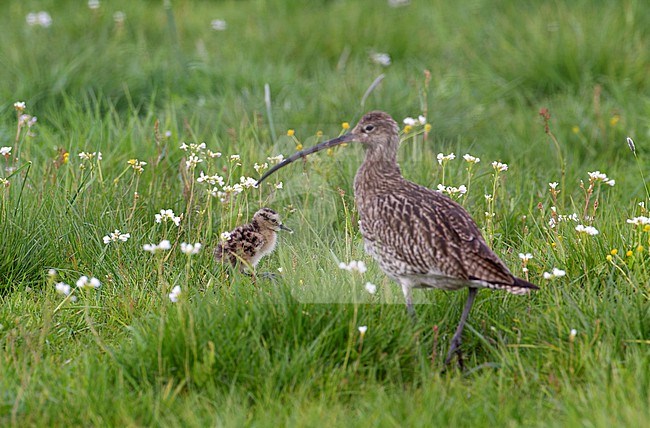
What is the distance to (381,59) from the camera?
9.87 metres

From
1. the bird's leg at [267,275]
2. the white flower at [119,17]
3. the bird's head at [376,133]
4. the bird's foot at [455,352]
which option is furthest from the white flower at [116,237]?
the white flower at [119,17]

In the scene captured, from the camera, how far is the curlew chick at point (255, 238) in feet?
19.8

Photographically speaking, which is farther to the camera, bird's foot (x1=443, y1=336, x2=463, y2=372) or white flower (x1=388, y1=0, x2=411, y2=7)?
white flower (x1=388, y1=0, x2=411, y2=7)

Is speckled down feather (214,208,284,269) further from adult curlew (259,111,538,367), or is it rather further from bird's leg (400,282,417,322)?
bird's leg (400,282,417,322)

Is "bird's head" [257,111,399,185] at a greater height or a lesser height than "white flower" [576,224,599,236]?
greater

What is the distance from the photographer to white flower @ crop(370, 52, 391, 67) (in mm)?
9827

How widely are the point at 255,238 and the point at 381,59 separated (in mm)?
4327

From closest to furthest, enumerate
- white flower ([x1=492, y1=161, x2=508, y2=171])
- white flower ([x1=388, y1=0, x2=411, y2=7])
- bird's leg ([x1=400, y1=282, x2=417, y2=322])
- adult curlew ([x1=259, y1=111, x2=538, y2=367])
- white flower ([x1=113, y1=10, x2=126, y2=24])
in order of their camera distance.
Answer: adult curlew ([x1=259, y1=111, x2=538, y2=367]) → bird's leg ([x1=400, y1=282, x2=417, y2=322]) → white flower ([x1=492, y1=161, x2=508, y2=171]) → white flower ([x1=113, y1=10, x2=126, y2=24]) → white flower ([x1=388, y1=0, x2=411, y2=7])

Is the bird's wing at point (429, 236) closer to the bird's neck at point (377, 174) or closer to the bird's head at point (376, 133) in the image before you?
the bird's neck at point (377, 174)

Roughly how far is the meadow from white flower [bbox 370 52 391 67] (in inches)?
2.4

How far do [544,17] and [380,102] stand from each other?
9.73 ft

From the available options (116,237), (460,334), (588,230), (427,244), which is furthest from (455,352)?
(116,237)

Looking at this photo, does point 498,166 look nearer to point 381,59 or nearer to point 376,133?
point 376,133

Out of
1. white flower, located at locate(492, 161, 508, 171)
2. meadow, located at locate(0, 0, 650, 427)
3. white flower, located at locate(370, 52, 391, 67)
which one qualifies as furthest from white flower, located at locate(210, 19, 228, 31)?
white flower, located at locate(492, 161, 508, 171)
